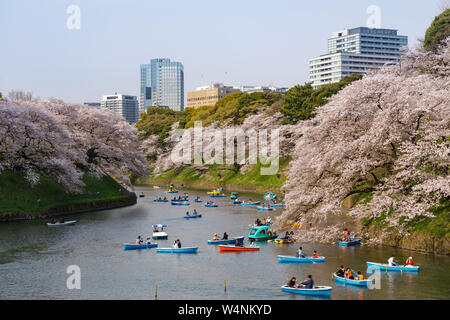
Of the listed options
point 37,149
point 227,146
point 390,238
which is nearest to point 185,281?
point 390,238

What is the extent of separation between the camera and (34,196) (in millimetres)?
62938

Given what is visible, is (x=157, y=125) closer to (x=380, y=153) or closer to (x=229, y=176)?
(x=229, y=176)

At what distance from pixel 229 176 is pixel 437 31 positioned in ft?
160

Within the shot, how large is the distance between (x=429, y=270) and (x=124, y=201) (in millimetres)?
54423

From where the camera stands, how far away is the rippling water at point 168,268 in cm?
3117

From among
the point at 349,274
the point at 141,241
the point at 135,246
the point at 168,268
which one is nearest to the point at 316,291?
the point at 349,274

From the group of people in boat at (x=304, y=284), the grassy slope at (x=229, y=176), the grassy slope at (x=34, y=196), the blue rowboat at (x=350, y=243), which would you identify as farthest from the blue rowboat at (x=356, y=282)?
the grassy slope at (x=229, y=176)

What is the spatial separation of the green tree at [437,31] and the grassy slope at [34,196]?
54.6 metres

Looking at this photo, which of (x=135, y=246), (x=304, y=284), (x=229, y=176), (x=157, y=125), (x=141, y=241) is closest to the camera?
(x=304, y=284)

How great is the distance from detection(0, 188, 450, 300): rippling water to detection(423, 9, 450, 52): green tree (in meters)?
44.7

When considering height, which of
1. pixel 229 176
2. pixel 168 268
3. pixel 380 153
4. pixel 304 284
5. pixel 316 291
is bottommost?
pixel 168 268

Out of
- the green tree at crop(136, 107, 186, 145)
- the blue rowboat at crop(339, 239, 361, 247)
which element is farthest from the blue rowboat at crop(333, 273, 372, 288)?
the green tree at crop(136, 107, 186, 145)

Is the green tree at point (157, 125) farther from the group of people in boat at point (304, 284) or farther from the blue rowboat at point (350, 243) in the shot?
the group of people in boat at point (304, 284)

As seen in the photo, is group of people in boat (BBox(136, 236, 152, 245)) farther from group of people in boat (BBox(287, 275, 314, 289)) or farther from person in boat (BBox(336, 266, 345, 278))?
person in boat (BBox(336, 266, 345, 278))
